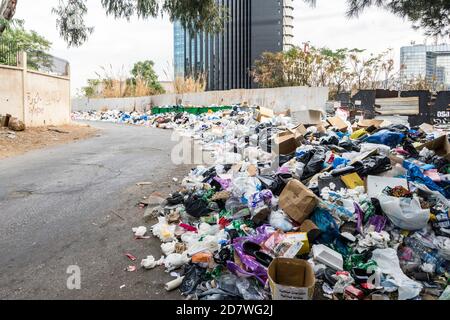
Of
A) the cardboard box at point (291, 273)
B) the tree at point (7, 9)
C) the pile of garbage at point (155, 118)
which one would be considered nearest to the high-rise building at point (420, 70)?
the pile of garbage at point (155, 118)

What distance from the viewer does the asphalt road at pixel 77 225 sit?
2834 millimetres

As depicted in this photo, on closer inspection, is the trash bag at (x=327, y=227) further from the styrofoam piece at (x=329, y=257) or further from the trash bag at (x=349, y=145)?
the trash bag at (x=349, y=145)

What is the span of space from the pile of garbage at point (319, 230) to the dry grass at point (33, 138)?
6.29 meters

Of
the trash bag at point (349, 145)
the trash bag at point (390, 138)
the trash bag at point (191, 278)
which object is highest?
the trash bag at point (390, 138)

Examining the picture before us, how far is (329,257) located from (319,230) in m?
0.31

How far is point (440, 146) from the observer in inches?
191

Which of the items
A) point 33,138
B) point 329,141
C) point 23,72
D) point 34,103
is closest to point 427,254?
point 329,141

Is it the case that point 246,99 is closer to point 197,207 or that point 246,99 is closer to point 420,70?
point 420,70

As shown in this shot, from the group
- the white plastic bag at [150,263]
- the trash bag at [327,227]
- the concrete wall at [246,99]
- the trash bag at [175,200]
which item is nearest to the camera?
the white plastic bag at [150,263]

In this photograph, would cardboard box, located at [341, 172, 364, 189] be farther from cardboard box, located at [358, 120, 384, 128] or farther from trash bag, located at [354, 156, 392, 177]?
cardboard box, located at [358, 120, 384, 128]
